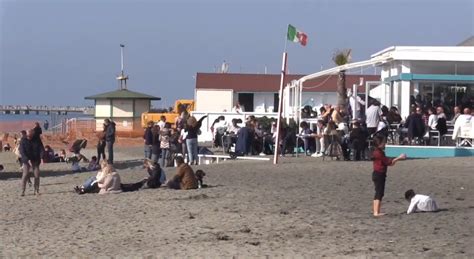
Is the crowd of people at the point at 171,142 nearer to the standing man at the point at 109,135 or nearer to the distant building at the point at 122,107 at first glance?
the standing man at the point at 109,135

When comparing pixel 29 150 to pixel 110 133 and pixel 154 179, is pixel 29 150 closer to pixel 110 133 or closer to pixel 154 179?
pixel 154 179

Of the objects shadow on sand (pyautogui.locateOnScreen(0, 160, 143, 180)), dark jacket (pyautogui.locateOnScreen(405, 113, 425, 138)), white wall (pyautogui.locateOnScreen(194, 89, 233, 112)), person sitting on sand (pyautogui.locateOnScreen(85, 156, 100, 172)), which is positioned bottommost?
shadow on sand (pyautogui.locateOnScreen(0, 160, 143, 180))

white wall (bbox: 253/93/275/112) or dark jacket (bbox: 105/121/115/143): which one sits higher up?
white wall (bbox: 253/93/275/112)

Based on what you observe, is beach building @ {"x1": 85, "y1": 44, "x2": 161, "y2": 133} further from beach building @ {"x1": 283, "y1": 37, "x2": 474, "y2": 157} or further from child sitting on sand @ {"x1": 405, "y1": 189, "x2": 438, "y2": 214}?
child sitting on sand @ {"x1": 405, "y1": 189, "x2": 438, "y2": 214}

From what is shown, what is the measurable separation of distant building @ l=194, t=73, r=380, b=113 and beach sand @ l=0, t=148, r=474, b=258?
31.7 meters

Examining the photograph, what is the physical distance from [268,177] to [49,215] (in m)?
5.95

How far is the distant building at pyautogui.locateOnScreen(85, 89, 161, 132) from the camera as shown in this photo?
2105 inches

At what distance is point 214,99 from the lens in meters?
56.4

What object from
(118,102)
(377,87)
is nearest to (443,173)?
(377,87)

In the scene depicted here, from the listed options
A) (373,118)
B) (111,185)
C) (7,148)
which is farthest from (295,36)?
(7,148)

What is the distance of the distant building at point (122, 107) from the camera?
53.5 m

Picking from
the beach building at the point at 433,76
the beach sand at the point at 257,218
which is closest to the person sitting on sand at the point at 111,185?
the beach sand at the point at 257,218

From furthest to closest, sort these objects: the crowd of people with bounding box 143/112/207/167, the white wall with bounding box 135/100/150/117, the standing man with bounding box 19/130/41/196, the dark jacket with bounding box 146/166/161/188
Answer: the white wall with bounding box 135/100/150/117, the crowd of people with bounding box 143/112/207/167, the standing man with bounding box 19/130/41/196, the dark jacket with bounding box 146/166/161/188

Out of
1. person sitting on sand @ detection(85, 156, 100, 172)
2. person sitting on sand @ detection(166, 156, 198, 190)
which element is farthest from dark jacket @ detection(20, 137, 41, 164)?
person sitting on sand @ detection(85, 156, 100, 172)
